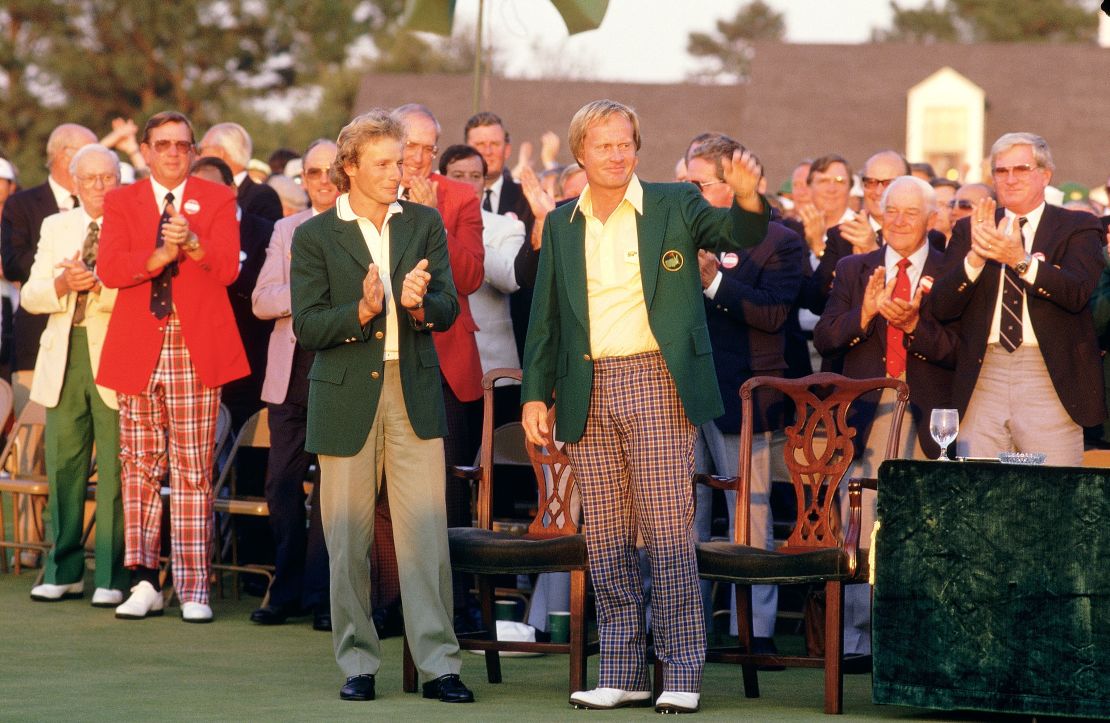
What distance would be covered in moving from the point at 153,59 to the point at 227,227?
1342 inches

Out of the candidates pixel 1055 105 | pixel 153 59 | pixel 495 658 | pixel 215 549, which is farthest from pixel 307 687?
pixel 153 59

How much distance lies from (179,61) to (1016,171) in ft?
116

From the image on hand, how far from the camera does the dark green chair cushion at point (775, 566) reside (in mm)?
6461

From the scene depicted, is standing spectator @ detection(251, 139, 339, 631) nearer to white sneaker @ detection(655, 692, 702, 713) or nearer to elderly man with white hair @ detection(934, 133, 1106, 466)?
white sneaker @ detection(655, 692, 702, 713)

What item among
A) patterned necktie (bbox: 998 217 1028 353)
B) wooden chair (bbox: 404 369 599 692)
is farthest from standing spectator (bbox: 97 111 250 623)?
patterned necktie (bbox: 998 217 1028 353)

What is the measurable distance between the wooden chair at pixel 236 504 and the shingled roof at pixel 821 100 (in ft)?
69.8

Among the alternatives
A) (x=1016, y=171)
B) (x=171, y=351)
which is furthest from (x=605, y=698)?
Answer: (x=171, y=351)

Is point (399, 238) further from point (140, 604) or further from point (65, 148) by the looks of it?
point (65, 148)

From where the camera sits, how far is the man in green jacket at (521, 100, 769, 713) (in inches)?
251

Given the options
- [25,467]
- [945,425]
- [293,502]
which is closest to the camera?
[945,425]

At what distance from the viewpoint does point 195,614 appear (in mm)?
8438

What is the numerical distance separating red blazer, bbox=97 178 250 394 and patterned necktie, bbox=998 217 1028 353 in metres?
3.43

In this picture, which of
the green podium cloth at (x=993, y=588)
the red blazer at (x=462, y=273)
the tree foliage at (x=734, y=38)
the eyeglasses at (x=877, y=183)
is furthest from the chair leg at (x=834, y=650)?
the tree foliage at (x=734, y=38)

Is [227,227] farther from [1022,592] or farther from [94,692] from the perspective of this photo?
[1022,592]
